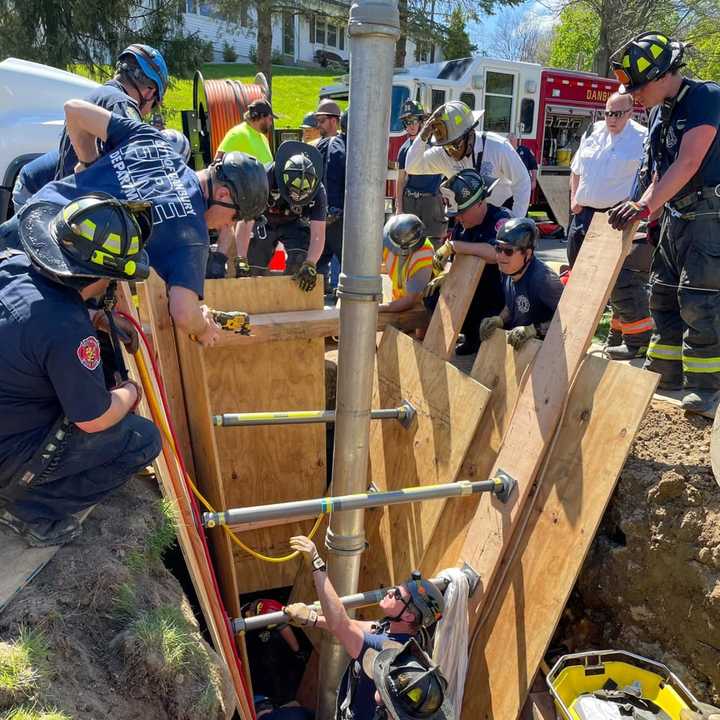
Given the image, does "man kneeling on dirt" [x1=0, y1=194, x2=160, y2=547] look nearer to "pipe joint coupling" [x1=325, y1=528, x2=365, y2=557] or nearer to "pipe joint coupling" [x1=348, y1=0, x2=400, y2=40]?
"pipe joint coupling" [x1=348, y1=0, x2=400, y2=40]

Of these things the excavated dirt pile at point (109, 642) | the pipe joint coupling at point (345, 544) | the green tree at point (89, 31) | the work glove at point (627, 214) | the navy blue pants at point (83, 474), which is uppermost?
the green tree at point (89, 31)

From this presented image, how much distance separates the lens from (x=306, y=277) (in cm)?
488

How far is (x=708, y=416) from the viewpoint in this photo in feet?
12.0

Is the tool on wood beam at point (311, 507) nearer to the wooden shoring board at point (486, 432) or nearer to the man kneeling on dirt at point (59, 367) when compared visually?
the man kneeling on dirt at point (59, 367)

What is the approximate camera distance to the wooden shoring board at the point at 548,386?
3.53 metres

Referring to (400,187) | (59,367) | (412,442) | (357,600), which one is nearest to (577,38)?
(400,187)

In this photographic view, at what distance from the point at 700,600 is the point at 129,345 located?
9.86 feet

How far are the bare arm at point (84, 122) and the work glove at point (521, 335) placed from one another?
8.14ft

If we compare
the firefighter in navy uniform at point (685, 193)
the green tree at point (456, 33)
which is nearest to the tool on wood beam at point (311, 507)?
the firefighter in navy uniform at point (685, 193)

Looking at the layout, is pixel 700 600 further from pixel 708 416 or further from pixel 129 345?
pixel 129 345

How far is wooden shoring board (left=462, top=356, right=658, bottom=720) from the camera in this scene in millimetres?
3314

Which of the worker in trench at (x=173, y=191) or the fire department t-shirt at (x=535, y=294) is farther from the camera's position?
the fire department t-shirt at (x=535, y=294)

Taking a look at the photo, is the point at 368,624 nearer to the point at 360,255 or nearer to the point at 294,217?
the point at 360,255

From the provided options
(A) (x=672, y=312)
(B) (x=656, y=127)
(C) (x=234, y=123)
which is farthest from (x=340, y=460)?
(C) (x=234, y=123)
